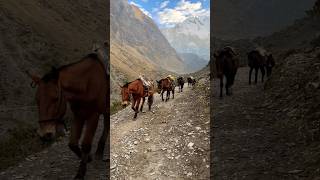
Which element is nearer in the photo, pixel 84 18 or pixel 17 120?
pixel 17 120

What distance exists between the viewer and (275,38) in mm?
92000

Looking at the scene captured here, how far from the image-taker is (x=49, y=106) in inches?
303

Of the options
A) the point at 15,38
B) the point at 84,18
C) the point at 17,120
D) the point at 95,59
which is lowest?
the point at 17,120

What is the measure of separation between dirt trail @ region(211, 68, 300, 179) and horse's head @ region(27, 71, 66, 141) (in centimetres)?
433

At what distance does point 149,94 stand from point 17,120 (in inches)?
663

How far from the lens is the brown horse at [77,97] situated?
7691 millimetres

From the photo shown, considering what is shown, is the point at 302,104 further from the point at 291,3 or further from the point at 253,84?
the point at 291,3

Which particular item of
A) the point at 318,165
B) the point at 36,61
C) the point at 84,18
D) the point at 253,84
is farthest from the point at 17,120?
the point at 84,18

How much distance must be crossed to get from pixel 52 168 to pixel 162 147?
12.1 feet

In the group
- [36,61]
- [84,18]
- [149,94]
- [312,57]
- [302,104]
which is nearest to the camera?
Result: [302,104]

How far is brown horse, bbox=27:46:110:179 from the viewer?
7.69 metres

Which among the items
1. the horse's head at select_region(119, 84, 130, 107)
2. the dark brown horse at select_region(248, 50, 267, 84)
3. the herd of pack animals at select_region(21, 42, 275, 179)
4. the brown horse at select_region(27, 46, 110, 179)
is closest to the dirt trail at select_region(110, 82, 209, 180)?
the horse's head at select_region(119, 84, 130, 107)

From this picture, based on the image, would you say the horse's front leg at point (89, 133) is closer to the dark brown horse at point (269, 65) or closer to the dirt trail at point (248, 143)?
the dirt trail at point (248, 143)

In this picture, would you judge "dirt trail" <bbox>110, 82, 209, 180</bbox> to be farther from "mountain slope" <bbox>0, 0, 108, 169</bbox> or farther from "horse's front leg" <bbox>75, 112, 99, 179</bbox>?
"mountain slope" <bbox>0, 0, 108, 169</bbox>
